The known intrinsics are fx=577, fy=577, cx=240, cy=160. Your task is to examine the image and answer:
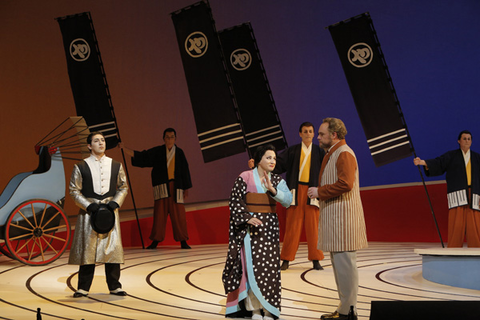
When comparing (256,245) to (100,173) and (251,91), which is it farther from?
(251,91)

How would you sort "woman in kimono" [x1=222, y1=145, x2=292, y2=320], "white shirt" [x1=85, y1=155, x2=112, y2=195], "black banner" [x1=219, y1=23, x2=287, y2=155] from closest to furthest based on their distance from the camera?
1. "woman in kimono" [x1=222, y1=145, x2=292, y2=320]
2. "white shirt" [x1=85, y1=155, x2=112, y2=195]
3. "black banner" [x1=219, y1=23, x2=287, y2=155]

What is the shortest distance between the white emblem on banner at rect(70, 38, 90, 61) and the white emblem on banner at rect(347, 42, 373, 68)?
3075 millimetres

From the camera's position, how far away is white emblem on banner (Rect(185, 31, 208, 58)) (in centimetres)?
671

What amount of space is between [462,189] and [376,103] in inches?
51.9

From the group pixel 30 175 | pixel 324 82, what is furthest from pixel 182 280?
pixel 324 82

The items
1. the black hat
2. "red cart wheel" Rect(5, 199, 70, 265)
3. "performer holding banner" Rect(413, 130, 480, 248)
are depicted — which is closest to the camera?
the black hat

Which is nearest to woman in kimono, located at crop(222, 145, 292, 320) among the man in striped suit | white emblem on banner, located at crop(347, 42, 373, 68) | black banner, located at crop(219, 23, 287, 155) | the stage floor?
the stage floor

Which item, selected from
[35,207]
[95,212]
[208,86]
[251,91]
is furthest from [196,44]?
[95,212]

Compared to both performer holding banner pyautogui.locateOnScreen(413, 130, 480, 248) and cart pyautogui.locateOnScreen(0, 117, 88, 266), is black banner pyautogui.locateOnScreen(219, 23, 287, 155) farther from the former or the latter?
cart pyautogui.locateOnScreen(0, 117, 88, 266)

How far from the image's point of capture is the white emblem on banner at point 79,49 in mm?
6781

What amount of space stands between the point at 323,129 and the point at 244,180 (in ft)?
2.00

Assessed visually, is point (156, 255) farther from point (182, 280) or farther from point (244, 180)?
point (244, 180)

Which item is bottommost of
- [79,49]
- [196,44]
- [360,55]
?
[360,55]

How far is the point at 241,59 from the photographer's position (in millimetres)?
7320
